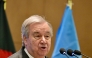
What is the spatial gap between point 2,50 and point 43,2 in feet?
6.27

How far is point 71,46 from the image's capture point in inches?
148

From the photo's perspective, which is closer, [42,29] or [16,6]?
[42,29]

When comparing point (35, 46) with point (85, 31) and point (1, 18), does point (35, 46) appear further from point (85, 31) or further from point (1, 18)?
point (85, 31)

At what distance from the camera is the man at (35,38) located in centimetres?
228

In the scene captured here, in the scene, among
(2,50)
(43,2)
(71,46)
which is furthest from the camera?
(43,2)

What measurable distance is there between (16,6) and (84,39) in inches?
67.5

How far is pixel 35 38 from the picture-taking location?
229 cm

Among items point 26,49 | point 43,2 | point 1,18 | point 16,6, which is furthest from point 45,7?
point 26,49

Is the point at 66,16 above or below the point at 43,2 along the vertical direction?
below

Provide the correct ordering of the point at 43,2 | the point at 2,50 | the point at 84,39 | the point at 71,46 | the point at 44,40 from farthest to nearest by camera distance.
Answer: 1. the point at 84,39
2. the point at 43,2
3. the point at 71,46
4. the point at 2,50
5. the point at 44,40

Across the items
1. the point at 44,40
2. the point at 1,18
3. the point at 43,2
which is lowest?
the point at 44,40

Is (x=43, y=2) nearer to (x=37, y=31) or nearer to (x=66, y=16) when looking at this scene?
(x=66, y=16)

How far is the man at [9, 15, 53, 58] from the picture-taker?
2281mm

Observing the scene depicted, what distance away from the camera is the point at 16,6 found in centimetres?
446
